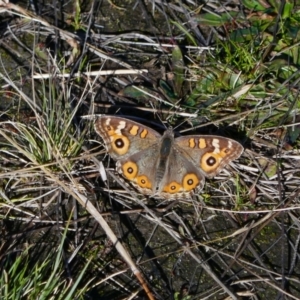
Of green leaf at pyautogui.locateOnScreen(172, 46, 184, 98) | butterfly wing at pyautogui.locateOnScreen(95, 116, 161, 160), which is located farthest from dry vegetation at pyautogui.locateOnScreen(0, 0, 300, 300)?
butterfly wing at pyautogui.locateOnScreen(95, 116, 161, 160)

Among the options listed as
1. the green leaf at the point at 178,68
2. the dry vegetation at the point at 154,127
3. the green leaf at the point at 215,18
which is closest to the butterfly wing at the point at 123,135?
the dry vegetation at the point at 154,127

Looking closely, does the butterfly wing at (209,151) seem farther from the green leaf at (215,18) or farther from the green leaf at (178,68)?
the green leaf at (215,18)

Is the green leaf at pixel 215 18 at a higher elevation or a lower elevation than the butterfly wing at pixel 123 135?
higher

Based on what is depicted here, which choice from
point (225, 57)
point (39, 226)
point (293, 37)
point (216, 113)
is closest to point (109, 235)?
point (39, 226)

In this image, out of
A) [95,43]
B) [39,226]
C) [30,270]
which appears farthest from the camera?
[95,43]

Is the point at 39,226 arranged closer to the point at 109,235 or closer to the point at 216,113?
the point at 109,235

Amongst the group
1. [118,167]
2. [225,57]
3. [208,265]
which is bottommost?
[208,265]

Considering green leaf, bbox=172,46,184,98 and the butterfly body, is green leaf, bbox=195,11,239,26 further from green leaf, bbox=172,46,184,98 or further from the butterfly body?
the butterfly body

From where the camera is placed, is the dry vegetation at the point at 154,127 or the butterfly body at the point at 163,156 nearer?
the dry vegetation at the point at 154,127
